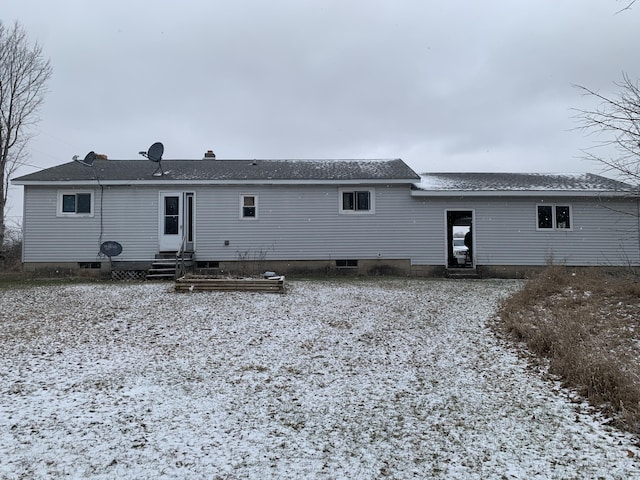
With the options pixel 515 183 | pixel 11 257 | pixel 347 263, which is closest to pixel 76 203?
pixel 11 257

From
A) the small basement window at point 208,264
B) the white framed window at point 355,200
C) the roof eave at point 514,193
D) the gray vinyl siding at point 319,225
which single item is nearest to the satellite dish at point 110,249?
the small basement window at point 208,264

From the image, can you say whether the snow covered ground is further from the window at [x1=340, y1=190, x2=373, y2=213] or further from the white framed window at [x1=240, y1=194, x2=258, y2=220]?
the window at [x1=340, y1=190, x2=373, y2=213]

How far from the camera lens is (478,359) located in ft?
16.1

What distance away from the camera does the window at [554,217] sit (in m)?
14.1

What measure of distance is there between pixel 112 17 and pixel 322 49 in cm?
741

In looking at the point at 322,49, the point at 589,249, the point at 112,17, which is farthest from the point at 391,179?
the point at 112,17

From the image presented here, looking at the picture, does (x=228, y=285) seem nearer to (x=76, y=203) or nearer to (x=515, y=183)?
(x=76, y=203)

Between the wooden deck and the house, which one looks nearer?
the wooden deck

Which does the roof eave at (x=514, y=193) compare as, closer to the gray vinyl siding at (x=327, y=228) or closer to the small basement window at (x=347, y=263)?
the gray vinyl siding at (x=327, y=228)

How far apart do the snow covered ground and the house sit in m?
7.19

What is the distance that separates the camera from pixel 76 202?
13.9 m

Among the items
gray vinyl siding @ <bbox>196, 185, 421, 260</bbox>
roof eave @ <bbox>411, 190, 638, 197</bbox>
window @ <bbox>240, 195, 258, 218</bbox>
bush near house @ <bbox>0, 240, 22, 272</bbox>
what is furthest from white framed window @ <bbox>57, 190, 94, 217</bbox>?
roof eave @ <bbox>411, 190, 638, 197</bbox>

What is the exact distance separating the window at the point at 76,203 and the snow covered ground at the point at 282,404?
7933 millimetres

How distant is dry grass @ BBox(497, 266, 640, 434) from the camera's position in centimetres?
354
